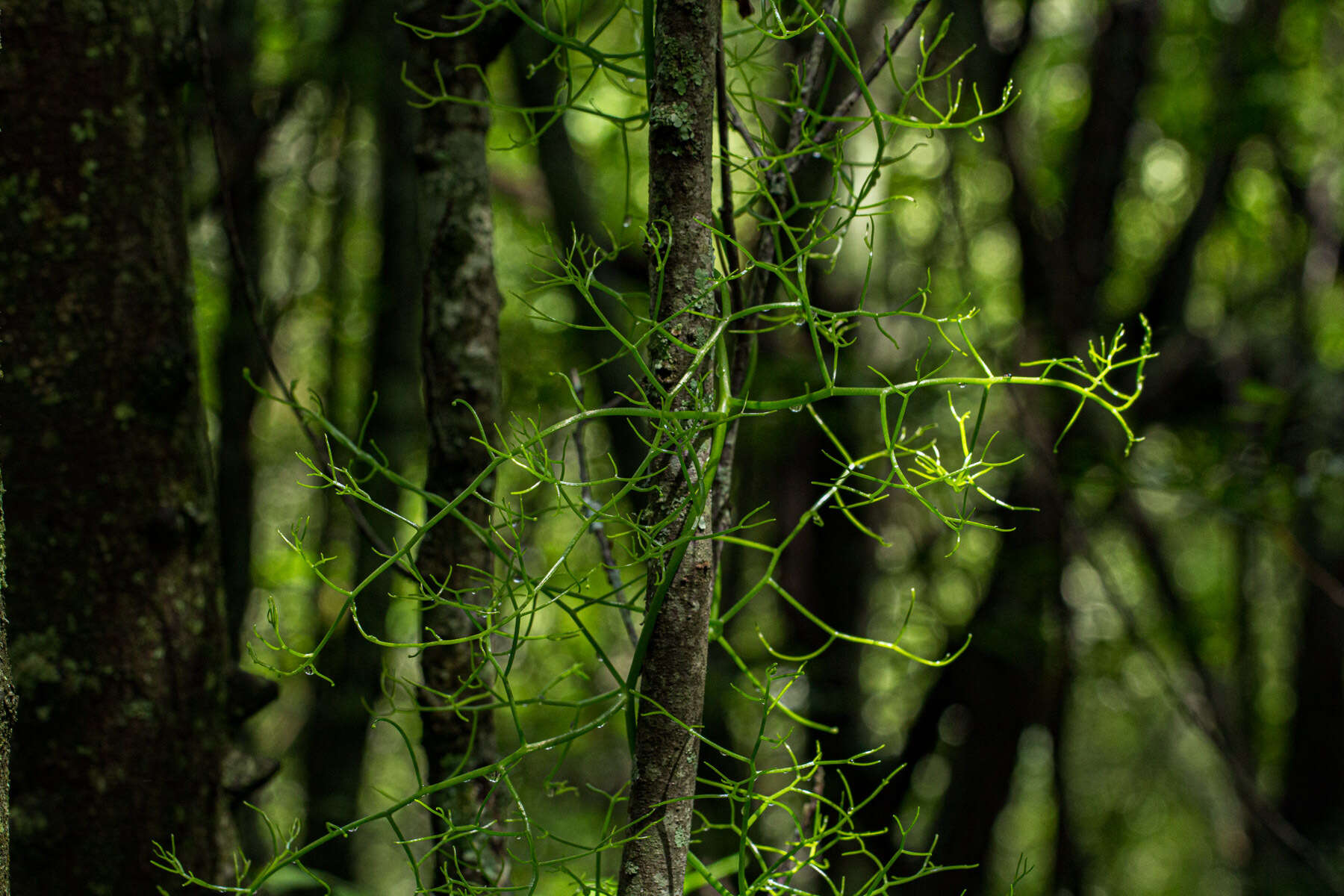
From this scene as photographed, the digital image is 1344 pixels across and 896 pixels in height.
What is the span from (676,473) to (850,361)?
2445mm

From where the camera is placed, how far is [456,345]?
1.46 metres

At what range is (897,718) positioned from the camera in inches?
253

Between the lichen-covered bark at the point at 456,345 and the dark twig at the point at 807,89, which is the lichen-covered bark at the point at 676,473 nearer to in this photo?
the dark twig at the point at 807,89

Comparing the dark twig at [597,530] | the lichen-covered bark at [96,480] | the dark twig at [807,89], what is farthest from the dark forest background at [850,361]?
the dark twig at [807,89]

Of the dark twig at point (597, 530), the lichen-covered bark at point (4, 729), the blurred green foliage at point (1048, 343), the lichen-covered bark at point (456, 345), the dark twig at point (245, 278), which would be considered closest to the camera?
the lichen-covered bark at point (4, 729)

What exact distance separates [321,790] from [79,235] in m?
4.68

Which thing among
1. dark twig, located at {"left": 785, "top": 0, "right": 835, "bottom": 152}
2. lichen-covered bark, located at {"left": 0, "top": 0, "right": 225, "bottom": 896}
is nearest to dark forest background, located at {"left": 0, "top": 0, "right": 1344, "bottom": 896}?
lichen-covered bark, located at {"left": 0, "top": 0, "right": 225, "bottom": 896}

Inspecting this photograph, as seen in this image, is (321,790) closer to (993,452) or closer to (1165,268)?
(993,452)

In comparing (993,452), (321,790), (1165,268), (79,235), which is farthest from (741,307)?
(321,790)

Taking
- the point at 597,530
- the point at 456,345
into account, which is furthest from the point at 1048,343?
the point at 597,530

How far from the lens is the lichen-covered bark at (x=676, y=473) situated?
0.90 m

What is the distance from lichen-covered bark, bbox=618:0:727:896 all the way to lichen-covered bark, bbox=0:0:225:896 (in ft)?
2.85

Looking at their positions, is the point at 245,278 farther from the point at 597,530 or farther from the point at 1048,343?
the point at 1048,343

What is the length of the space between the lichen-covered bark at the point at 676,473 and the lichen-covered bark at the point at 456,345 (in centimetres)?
58
